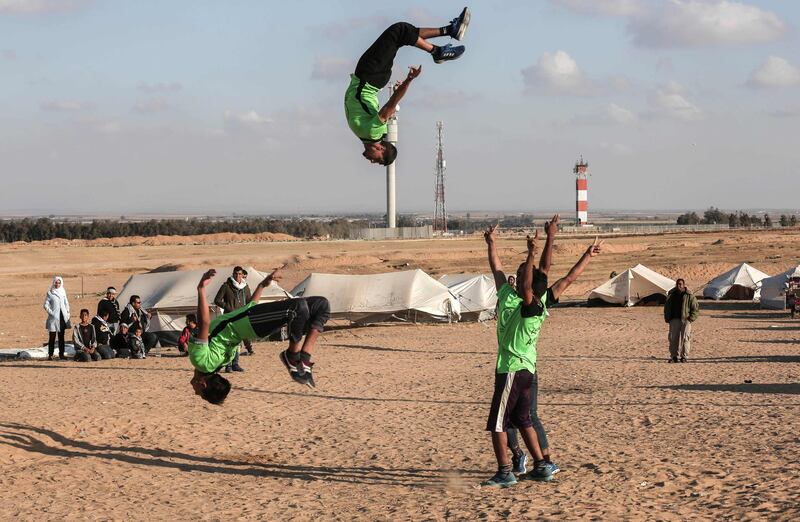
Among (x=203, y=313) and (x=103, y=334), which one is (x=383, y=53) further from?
(x=103, y=334)

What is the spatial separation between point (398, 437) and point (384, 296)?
17622 millimetres

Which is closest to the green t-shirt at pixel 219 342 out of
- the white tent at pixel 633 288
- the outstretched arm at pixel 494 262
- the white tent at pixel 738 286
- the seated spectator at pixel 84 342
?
the outstretched arm at pixel 494 262

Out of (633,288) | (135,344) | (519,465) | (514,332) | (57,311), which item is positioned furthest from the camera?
(633,288)

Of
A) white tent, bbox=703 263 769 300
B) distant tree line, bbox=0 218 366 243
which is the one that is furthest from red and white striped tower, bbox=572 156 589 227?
white tent, bbox=703 263 769 300

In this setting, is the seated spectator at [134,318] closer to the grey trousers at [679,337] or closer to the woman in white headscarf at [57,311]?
the woman in white headscarf at [57,311]

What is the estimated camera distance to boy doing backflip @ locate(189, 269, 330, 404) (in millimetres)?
9492

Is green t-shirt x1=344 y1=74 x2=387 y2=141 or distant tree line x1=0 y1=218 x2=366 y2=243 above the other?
green t-shirt x1=344 y1=74 x2=387 y2=141

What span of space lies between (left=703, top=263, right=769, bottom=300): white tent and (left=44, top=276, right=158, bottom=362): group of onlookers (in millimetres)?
25742

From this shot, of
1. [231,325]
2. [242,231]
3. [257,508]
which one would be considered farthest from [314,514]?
[242,231]

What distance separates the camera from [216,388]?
10.1 m

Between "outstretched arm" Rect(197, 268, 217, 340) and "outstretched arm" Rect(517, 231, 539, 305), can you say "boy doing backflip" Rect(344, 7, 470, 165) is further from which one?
"outstretched arm" Rect(197, 268, 217, 340)

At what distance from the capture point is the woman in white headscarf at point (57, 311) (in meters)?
21.7

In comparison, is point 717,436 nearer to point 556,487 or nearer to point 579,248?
point 556,487

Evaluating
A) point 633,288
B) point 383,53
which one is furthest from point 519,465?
point 633,288
